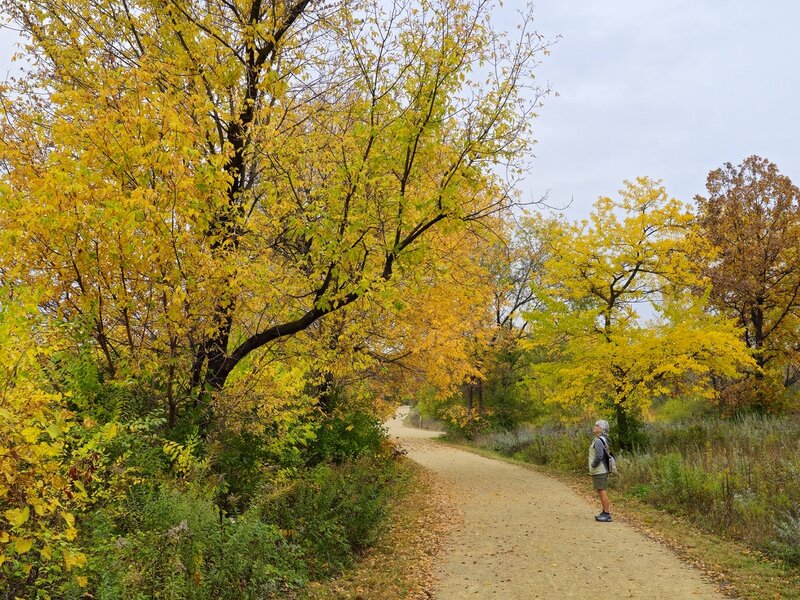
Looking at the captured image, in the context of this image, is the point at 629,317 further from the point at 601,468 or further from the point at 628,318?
the point at 601,468

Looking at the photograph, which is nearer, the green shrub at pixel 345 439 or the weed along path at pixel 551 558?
the weed along path at pixel 551 558

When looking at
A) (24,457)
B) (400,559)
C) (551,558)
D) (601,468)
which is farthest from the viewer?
(601,468)

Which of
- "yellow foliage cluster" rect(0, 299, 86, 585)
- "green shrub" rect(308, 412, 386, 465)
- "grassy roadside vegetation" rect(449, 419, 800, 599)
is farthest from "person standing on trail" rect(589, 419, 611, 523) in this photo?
"yellow foliage cluster" rect(0, 299, 86, 585)

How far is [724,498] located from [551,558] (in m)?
3.82

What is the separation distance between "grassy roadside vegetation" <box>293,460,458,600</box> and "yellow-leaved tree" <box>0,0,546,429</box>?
276 centimetres

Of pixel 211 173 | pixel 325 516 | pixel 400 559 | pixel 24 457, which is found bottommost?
pixel 400 559

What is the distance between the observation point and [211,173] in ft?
16.7

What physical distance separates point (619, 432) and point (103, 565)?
569 inches

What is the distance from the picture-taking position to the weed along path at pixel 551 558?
6.04m

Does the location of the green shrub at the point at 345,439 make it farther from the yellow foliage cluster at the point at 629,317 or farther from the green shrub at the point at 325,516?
the yellow foliage cluster at the point at 629,317

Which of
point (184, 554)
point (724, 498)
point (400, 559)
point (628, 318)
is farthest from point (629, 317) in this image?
point (184, 554)

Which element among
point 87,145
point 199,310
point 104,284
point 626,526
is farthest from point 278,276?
point 626,526

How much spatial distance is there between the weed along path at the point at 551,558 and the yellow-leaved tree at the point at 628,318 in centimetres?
372

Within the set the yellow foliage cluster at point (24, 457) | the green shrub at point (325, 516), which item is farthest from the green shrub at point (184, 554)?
the green shrub at point (325, 516)
